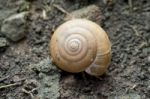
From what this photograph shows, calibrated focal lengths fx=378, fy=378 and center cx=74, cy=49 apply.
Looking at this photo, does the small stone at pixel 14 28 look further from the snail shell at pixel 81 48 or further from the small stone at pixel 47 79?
Answer: the snail shell at pixel 81 48

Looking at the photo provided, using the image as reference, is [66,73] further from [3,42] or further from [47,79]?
[3,42]

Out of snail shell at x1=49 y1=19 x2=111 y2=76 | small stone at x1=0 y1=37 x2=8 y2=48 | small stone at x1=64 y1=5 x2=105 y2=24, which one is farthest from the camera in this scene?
small stone at x1=64 y1=5 x2=105 y2=24

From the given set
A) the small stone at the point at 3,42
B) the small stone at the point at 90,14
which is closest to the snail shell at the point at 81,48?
the small stone at the point at 90,14

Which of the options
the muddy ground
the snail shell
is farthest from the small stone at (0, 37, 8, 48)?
the snail shell

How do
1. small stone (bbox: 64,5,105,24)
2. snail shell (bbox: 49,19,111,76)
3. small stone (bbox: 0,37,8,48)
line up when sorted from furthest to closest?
1. small stone (bbox: 64,5,105,24)
2. small stone (bbox: 0,37,8,48)
3. snail shell (bbox: 49,19,111,76)

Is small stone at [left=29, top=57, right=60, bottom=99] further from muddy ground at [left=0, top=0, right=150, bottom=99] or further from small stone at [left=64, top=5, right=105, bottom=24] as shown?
small stone at [left=64, top=5, right=105, bottom=24]

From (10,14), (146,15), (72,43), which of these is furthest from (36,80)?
(146,15)

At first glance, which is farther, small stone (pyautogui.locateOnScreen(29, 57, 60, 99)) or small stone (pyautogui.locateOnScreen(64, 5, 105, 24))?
small stone (pyautogui.locateOnScreen(64, 5, 105, 24))
